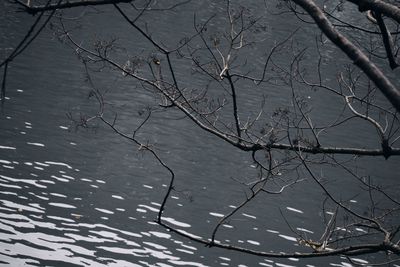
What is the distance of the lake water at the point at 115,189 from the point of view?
1646 centimetres

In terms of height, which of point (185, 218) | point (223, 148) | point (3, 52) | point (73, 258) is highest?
point (3, 52)

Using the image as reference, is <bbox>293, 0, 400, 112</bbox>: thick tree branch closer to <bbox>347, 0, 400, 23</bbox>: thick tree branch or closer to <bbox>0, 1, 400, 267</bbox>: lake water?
<bbox>347, 0, 400, 23</bbox>: thick tree branch

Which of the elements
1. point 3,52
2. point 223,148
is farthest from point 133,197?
point 3,52

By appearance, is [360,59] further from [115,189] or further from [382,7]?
[115,189]

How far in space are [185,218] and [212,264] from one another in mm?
3354

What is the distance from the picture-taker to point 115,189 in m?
21.3

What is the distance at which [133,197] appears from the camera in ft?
68.9

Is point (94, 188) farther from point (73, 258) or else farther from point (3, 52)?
point (3, 52)

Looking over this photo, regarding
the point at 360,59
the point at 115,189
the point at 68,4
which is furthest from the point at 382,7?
the point at 115,189

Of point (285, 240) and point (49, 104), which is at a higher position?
point (49, 104)

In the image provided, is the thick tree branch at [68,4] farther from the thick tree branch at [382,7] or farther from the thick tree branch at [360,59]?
the thick tree branch at [382,7]

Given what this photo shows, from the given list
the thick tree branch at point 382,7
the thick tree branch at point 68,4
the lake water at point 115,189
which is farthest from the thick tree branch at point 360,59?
the lake water at point 115,189

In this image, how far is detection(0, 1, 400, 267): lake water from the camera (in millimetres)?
16456

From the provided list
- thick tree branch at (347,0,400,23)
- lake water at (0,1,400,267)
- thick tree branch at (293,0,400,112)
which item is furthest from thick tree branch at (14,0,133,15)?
lake water at (0,1,400,267)
